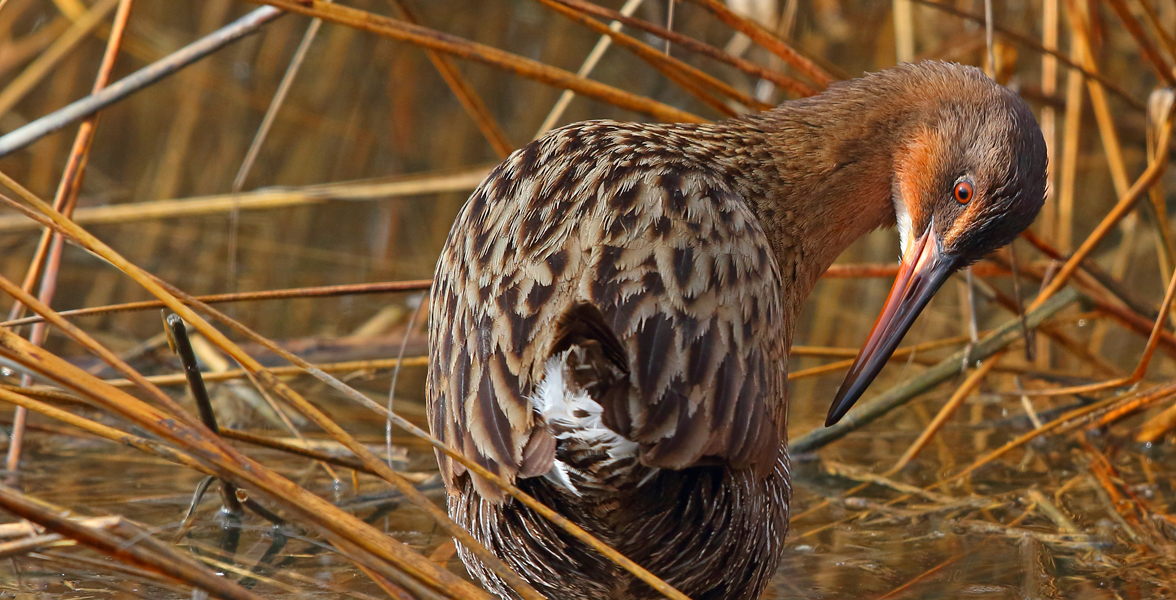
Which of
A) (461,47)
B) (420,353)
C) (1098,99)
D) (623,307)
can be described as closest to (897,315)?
(623,307)

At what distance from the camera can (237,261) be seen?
219 inches

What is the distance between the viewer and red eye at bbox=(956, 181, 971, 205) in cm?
282

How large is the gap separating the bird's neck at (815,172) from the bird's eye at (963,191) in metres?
0.20

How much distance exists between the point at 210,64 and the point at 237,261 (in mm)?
3127

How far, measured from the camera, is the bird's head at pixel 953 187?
2773 mm

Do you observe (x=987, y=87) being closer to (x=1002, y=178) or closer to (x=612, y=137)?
(x=1002, y=178)

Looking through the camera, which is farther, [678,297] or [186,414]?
[678,297]

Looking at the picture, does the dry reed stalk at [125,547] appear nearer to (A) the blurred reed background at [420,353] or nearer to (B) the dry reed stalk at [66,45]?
(A) the blurred reed background at [420,353]

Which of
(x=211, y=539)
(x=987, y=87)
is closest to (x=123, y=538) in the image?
(x=211, y=539)

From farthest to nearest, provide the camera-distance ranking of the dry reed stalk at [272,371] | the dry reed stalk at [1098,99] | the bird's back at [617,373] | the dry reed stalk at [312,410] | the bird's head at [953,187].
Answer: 1. the dry reed stalk at [1098,99]
2. the dry reed stalk at [272,371]
3. the bird's head at [953,187]
4. the bird's back at [617,373]
5. the dry reed stalk at [312,410]

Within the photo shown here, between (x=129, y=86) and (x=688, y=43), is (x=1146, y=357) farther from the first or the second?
(x=129, y=86)

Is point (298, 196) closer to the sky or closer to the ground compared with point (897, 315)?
closer to the sky

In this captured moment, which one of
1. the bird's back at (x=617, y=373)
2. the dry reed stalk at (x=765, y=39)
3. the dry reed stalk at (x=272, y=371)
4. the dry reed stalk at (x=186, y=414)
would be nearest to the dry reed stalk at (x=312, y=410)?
the dry reed stalk at (x=186, y=414)

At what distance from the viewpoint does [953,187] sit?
286 cm
